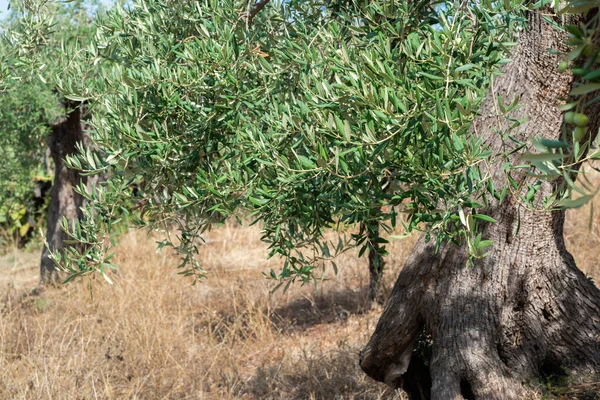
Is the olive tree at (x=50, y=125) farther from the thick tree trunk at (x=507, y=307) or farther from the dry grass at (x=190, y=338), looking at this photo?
the thick tree trunk at (x=507, y=307)

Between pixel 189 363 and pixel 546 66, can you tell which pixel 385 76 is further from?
pixel 189 363

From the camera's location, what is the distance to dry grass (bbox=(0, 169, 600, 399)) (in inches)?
200

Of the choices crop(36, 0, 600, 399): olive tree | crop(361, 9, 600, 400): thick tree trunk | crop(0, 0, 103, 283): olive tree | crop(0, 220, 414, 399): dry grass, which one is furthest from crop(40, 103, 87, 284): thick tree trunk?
crop(361, 9, 600, 400): thick tree trunk

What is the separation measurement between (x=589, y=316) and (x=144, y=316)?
4.07 metres

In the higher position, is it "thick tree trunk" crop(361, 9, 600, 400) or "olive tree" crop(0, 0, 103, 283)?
"olive tree" crop(0, 0, 103, 283)

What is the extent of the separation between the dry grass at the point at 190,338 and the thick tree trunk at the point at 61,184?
60 centimetres

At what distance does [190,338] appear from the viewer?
6195 mm

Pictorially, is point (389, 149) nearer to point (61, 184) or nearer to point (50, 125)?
point (50, 125)

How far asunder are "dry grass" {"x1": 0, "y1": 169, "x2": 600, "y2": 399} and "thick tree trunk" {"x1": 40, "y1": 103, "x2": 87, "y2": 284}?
600 millimetres

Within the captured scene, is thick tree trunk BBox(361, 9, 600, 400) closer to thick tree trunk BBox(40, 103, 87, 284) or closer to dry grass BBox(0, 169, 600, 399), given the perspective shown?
dry grass BBox(0, 169, 600, 399)

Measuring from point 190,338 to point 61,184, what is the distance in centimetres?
389

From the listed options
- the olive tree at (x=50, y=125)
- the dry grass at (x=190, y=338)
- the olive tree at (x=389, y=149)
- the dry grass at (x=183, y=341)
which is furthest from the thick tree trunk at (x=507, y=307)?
the olive tree at (x=50, y=125)

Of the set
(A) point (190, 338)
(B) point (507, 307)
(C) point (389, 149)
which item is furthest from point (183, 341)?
(C) point (389, 149)

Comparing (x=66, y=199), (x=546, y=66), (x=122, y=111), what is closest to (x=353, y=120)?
(x=122, y=111)
